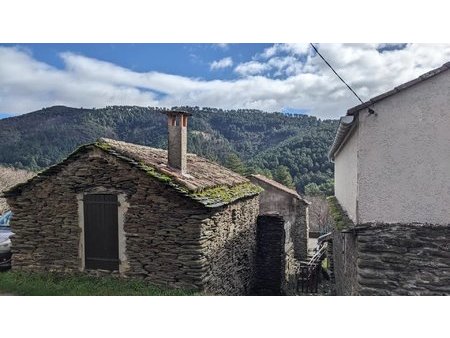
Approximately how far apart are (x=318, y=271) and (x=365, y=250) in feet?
28.9

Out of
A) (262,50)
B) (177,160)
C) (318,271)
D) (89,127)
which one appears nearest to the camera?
(262,50)

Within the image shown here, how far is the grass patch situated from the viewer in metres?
5.91

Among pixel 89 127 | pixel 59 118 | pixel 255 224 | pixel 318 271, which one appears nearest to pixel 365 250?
pixel 255 224

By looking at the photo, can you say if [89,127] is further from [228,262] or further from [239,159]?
[239,159]

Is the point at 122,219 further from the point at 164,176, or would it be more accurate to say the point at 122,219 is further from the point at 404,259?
the point at 404,259

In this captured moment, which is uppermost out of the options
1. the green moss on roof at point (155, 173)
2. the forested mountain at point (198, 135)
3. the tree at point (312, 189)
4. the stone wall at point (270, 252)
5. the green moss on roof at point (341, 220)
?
the forested mountain at point (198, 135)

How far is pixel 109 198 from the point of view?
6.30 meters

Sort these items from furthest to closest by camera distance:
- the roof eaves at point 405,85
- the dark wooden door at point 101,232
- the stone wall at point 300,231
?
the stone wall at point 300,231 → the dark wooden door at point 101,232 → the roof eaves at point 405,85

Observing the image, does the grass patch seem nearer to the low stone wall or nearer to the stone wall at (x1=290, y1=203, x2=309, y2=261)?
the low stone wall

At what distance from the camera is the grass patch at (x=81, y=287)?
5906 millimetres

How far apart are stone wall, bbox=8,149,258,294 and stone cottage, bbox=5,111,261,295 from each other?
2 centimetres

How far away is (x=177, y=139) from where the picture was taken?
23.8 feet

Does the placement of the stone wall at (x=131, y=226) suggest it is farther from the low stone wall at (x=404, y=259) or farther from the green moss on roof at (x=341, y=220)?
the low stone wall at (x=404, y=259)

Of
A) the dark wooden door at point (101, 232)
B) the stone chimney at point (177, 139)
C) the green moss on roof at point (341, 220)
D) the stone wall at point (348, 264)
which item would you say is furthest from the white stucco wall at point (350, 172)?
the dark wooden door at point (101, 232)
